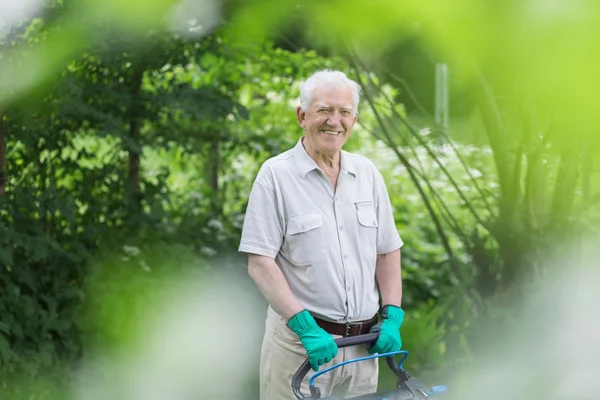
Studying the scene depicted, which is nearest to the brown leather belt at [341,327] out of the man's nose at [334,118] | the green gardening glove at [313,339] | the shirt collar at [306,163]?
the green gardening glove at [313,339]

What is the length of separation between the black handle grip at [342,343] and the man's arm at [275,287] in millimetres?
115

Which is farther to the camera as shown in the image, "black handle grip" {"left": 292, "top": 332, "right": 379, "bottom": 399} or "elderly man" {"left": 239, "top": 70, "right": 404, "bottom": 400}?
"elderly man" {"left": 239, "top": 70, "right": 404, "bottom": 400}

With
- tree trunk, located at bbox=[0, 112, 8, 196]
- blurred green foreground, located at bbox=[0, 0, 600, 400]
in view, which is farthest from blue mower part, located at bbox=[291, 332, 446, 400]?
tree trunk, located at bbox=[0, 112, 8, 196]

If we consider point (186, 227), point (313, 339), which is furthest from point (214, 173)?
point (313, 339)

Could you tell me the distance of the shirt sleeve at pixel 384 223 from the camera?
7.11 ft

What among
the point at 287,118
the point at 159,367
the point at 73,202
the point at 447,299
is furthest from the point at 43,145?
the point at 447,299

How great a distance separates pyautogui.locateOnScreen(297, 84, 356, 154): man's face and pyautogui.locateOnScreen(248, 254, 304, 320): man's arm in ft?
0.97

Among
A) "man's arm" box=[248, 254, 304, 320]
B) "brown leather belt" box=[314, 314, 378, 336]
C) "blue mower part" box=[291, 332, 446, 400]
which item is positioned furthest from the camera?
"brown leather belt" box=[314, 314, 378, 336]

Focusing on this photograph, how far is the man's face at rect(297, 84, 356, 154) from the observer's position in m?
1.99

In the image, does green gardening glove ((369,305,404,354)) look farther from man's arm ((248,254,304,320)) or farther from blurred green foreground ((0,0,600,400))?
blurred green foreground ((0,0,600,400))

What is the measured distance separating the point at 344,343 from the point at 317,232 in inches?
10.4

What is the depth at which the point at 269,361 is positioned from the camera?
7.25 feet

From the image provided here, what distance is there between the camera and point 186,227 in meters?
4.59

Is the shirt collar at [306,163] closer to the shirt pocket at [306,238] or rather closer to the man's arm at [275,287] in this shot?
the shirt pocket at [306,238]
